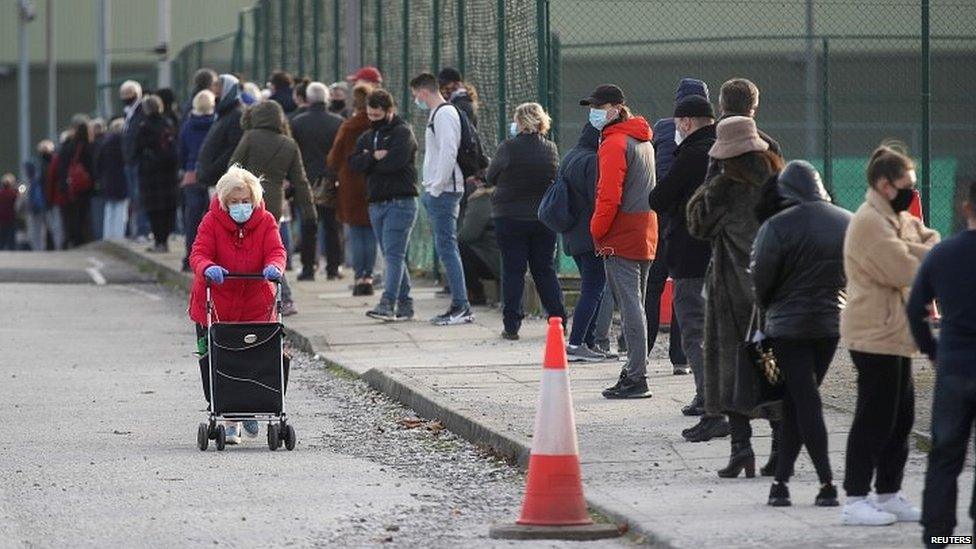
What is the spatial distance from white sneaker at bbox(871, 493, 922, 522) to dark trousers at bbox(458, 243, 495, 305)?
9.74 m

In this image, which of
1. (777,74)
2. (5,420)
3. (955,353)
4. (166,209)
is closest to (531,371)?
(5,420)

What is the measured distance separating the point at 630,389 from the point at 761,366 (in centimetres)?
336

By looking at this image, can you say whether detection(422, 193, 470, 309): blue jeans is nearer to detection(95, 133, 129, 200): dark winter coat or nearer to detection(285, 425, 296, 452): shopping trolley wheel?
detection(285, 425, 296, 452): shopping trolley wheel

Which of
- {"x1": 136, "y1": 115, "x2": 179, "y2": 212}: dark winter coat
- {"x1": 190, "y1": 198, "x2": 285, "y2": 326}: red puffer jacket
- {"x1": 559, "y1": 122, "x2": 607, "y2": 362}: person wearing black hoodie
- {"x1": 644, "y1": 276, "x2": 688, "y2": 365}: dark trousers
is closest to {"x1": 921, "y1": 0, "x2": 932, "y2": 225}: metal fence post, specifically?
{"x1": 559, "y1": 122, "x2": 607, "y2": 362}: person wearing black hoodie

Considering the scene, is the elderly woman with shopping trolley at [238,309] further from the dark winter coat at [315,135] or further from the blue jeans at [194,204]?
the blue jeans at [194,204]

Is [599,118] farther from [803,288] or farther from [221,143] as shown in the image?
[221,143]

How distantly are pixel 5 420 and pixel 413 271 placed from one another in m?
10.4

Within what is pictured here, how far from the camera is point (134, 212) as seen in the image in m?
30.9

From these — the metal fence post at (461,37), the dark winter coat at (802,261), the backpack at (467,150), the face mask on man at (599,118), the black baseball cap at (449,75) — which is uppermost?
the metal fence post at (461,37)

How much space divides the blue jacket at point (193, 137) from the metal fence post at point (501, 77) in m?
4.21

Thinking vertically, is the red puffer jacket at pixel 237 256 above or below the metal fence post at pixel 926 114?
below

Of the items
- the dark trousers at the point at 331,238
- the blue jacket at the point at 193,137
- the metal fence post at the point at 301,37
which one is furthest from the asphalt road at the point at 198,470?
the metal fence post at the point at 301,37

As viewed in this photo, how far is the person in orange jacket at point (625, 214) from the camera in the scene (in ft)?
40.9

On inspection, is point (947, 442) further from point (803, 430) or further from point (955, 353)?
point (803, 430)
